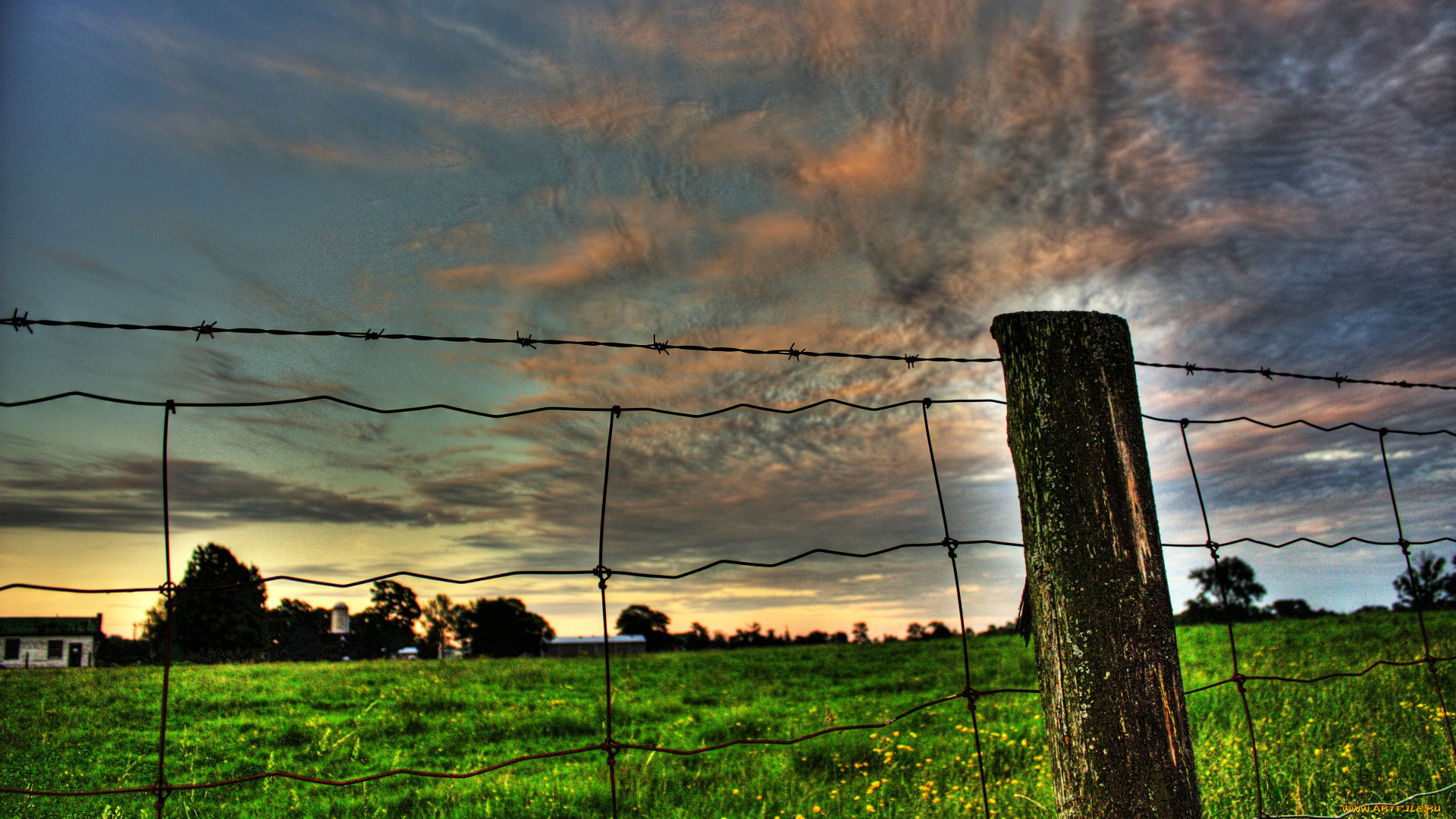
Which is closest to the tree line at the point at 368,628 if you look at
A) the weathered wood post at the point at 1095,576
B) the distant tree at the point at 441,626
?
the distant tree at the point at 441,626

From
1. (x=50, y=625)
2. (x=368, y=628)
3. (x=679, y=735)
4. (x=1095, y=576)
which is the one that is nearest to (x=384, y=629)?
(x=368, y=628)

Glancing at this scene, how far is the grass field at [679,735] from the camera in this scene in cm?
527

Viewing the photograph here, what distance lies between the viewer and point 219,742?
8055 millimetres

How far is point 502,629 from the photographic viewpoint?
2230 cm

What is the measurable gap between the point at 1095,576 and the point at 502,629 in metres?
22.3

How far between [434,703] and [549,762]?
11.7ft

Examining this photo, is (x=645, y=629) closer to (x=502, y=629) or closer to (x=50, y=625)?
(x=502, y=629)

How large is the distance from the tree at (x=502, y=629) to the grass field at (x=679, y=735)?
6.47 meters

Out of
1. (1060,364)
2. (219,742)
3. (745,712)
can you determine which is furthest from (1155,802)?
(219,742)

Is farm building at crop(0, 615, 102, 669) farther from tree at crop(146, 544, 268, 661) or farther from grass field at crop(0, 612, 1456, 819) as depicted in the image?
grass field at crop(0, 612, 1456, 819)

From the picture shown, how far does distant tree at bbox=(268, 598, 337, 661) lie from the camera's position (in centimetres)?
2019

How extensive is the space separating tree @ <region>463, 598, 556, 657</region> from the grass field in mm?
6466

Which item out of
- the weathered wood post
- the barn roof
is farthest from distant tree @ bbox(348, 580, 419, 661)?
the barn roof

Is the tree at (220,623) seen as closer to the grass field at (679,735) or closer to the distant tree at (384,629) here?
the distant tree at (384,629)
